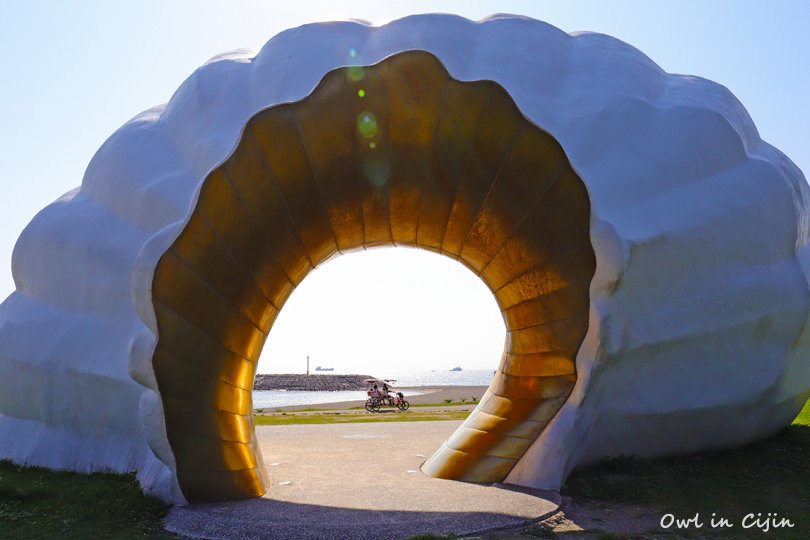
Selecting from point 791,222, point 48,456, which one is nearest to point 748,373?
point 791,222

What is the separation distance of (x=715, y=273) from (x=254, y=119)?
19.0ft

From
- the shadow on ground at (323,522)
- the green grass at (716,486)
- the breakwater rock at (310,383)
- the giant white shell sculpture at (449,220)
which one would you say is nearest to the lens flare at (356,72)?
the giant white shell sculpture at (449,220)

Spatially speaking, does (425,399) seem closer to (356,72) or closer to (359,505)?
(359,505)

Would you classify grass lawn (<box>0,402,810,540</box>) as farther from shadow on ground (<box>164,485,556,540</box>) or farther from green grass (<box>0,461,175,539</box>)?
shadow on ground (<box>164,485,556,540</box>)

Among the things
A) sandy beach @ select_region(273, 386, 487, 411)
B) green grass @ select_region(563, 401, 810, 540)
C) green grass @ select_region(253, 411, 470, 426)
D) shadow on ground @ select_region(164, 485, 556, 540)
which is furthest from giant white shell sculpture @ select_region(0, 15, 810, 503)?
sandy beach @ select_region(273, 386, 487, 411)

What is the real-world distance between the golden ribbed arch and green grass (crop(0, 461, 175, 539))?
68cm

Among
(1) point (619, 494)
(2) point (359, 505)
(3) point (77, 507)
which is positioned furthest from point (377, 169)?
(3) point (77, 507)

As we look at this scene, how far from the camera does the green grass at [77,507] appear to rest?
7199mm

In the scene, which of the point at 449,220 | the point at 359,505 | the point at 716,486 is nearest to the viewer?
the point at 359,505

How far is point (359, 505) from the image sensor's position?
27.2ft

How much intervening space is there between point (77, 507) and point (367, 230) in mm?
5310

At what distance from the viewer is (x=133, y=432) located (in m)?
8.94

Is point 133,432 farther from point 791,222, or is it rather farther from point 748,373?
point 791,222

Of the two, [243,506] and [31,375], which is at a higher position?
[31,375]
